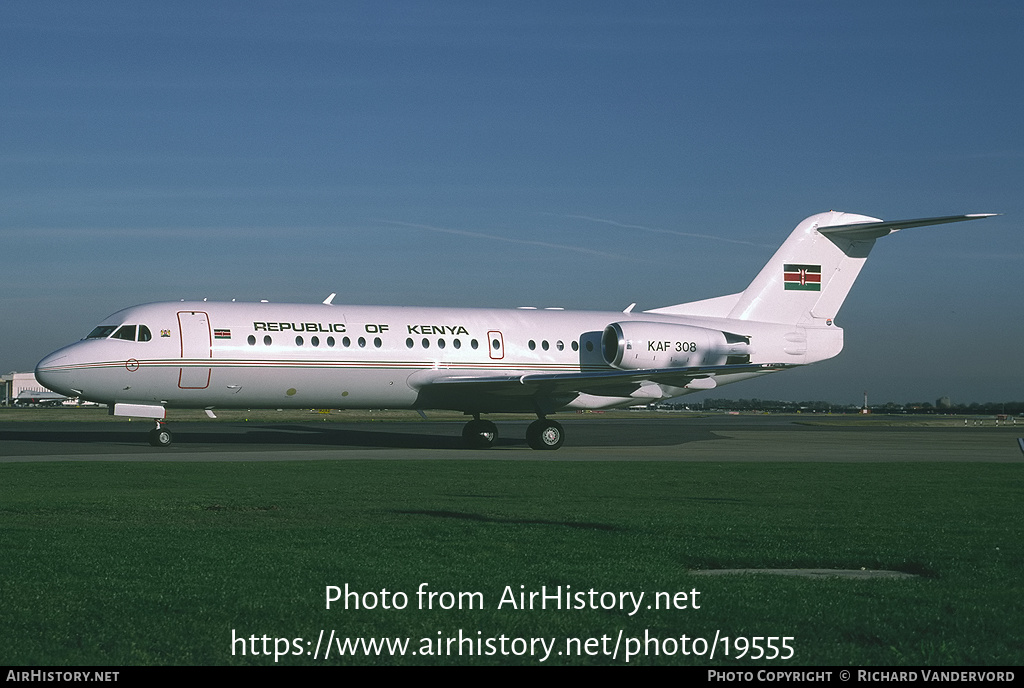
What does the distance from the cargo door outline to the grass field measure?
400 inches

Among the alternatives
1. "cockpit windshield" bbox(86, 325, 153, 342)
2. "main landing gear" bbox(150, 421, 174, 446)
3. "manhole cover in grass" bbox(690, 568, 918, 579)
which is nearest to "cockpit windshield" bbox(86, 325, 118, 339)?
"cockpit windshield" bbox(86, 325, 153, 342)

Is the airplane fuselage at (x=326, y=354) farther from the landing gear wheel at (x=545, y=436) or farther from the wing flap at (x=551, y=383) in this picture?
the landing gear wheel at (x=545, y=436)

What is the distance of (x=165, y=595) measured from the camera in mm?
7059

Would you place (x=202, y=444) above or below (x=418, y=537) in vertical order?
below

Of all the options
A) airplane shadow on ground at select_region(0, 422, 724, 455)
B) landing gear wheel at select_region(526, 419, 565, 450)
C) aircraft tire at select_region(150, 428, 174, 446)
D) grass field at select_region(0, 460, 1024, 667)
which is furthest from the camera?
airplane shadow on ground at select_region(0, 422, 724, 455)

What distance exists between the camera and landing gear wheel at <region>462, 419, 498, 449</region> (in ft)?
95.7

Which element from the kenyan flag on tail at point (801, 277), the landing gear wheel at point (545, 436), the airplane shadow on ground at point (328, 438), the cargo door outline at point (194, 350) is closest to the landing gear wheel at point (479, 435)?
the airplane shadow on ground at point (328, 438)

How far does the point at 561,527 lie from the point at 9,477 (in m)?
10.4

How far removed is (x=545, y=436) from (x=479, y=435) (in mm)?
2129

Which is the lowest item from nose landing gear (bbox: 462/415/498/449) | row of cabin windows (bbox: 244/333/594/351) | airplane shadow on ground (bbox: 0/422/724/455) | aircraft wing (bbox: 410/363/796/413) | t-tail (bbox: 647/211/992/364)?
airplane shadow on ground (bbox: 0/422/724/455)

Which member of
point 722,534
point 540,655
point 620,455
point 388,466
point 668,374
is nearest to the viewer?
point 540,655

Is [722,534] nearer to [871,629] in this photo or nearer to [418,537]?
[418,537]

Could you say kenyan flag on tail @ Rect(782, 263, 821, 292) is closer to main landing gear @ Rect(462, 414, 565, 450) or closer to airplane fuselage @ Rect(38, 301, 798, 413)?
airplane fuselage @ Rect(38, 301, 798, 413)

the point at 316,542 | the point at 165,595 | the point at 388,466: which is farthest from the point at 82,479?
the point at 165,595
